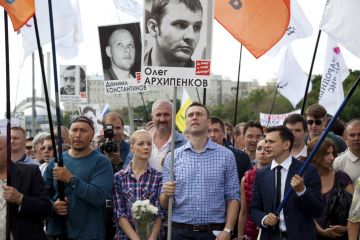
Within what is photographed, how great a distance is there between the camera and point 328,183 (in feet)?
27.0

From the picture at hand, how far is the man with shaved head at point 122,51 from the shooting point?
1073 centimetres

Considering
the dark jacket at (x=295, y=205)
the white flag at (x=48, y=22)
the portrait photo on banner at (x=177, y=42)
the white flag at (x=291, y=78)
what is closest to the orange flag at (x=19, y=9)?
the portrait photo on banner at (x=177, y=42)

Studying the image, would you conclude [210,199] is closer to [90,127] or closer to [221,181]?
[221,181]

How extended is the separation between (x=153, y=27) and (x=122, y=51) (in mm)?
3040

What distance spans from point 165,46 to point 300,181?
5.83 feet

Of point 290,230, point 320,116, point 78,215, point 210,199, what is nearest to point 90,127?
point 78,215

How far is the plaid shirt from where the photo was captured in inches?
318

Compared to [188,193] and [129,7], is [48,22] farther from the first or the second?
[188,193]

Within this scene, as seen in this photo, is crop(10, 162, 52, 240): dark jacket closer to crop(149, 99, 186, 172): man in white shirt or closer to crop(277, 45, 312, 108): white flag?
crop(149, 99, 186, 172): man in white shirt

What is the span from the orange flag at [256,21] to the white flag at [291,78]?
29.7ft

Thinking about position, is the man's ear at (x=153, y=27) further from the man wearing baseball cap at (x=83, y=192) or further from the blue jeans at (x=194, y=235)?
the blue jeans at (x=194, y=235)

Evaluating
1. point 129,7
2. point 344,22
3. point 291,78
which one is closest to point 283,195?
point 344,22

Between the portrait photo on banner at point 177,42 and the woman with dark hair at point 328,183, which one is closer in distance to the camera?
the portrait photo on banner at point 177,42

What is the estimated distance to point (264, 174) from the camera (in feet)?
25.3
